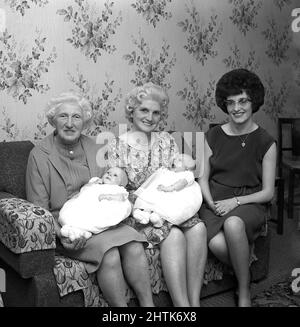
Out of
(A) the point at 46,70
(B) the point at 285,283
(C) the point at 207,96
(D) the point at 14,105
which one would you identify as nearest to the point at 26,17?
(A) the point at 46,70

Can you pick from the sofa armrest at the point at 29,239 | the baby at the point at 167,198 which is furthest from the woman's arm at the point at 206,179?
the sofa armrest at the point at 29,239

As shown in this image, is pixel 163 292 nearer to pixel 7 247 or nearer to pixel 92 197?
pixel 92 197

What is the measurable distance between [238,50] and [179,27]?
635 mm

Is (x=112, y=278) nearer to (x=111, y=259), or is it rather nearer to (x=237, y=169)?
(x=111, y=259)

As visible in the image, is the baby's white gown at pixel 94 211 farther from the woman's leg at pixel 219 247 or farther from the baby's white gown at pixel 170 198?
the woman's leg at pixel 219 247

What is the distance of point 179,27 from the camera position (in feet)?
9.18

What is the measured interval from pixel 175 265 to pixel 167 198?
278mm

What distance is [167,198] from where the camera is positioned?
71.7 inches

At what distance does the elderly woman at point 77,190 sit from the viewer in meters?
1.62

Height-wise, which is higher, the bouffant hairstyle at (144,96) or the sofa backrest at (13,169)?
the bouffant hairstyle at (144,96)

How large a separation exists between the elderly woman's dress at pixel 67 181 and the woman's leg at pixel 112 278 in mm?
27

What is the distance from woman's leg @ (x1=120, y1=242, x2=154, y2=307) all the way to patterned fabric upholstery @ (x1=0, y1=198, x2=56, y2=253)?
0.95ft

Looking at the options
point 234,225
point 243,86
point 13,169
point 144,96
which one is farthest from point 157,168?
point 13,169

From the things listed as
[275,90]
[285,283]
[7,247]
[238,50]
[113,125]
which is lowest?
[285,283]
